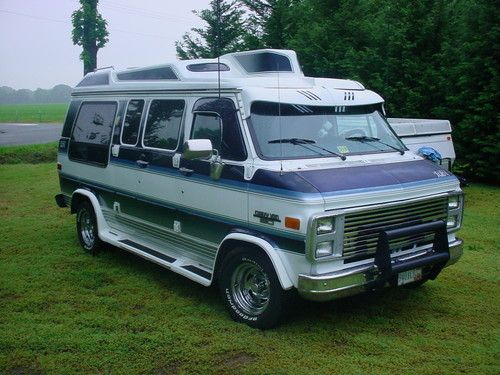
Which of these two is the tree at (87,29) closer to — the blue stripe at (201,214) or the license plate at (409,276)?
the blue stripe at (201,214)

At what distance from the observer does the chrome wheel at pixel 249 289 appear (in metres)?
5.11

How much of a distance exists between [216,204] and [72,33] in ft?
94.5

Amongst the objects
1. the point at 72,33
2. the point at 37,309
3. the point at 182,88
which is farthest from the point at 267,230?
the point at 72,33

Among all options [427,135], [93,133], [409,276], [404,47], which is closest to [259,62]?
[409,276]

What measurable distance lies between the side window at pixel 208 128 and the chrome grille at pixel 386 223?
5.22 ft

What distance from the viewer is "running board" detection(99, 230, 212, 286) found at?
555cm

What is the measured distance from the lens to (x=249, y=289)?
5.25 meters

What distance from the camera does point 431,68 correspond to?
14344mm

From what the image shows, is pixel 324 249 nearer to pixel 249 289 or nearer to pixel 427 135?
pixel 249 289

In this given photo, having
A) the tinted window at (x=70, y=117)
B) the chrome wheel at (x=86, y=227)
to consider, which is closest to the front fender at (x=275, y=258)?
the chrome wheel at (x=86, y=227)

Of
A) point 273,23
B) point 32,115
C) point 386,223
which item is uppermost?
point 273,23

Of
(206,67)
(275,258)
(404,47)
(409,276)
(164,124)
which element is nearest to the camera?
(275,258)

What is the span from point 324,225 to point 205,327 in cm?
155

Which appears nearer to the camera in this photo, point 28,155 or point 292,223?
point 292,223
